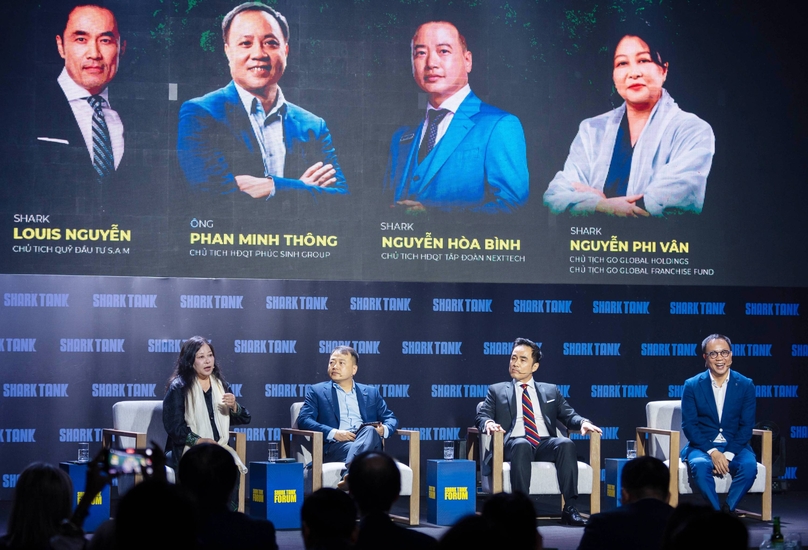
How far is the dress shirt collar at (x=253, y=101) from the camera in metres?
7.41

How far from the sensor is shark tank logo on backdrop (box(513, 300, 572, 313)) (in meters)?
7.64

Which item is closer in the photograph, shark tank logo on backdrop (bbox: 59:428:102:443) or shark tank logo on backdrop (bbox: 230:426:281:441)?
shark tank logo on backdrop (bbox: 59:428:102:443)

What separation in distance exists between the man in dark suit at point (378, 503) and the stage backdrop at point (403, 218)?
14.3 feet

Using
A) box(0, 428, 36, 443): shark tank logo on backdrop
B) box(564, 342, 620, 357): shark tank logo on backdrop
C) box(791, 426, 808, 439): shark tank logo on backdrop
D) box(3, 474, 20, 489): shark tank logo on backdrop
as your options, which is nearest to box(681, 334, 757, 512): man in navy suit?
box(564, 342, 620, 357): shark tank logo on backdrop

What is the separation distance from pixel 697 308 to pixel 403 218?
2255mm

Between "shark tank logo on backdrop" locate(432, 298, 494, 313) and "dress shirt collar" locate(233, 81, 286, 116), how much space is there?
1.73m

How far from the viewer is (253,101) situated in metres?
7.43

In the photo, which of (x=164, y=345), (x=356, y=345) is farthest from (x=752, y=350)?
(x=164, y=345)

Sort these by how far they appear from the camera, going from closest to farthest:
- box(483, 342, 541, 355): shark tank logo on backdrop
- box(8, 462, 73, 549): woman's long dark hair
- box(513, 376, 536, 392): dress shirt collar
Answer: box(8, 462, 73, 549): woman's long dark hair → box(513, 376, 536, 392): dress shirt collar → box(483, 342, 541, 355): shark tank logo on backdrop

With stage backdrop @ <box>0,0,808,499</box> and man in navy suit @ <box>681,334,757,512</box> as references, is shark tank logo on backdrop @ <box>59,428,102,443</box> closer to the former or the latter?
stage backdrop @ <box>0,0,808,499</box>

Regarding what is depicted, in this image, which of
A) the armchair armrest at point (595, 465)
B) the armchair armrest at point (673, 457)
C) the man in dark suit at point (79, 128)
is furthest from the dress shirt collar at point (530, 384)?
the man in dark suit at point (79, 128)

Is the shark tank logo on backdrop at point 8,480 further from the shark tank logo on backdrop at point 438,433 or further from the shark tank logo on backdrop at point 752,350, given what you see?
the shark tank logo on backdrop at point 752,350

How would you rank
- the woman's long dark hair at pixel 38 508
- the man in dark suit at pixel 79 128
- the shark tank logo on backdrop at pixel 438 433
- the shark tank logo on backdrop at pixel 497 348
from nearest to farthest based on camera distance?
the woman's long dark hair at pixel 38 508
the man in dark suit at pixel 79 128
the shark tank logo on backdrop at pixel 438 433
the shark tank logo on backdrop at pixel 497 348

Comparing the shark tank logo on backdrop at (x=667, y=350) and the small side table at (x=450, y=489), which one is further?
the shark tank logo on backdrop at (x=667, y=350)
